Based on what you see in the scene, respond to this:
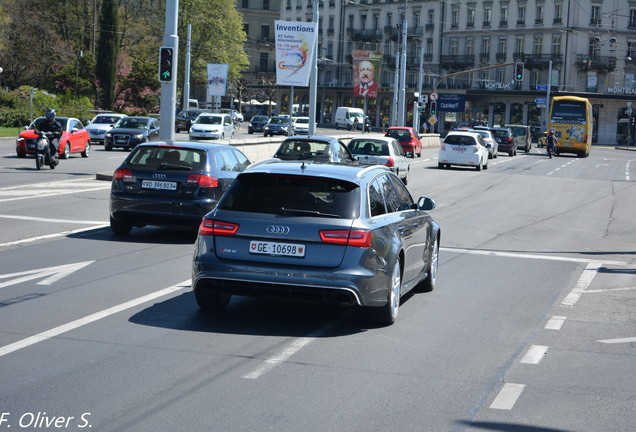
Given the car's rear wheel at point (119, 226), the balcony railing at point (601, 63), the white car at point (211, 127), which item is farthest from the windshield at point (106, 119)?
the balcony railing at point (601, 63)

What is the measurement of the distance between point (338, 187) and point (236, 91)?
397 ft

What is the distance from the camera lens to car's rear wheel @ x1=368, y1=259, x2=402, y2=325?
8883 millimetres

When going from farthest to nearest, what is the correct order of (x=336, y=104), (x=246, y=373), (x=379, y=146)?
(x=336, y=104)
(x=379, y=146)
(x=246, y=373)

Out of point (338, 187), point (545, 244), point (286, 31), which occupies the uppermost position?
point (286, 31)

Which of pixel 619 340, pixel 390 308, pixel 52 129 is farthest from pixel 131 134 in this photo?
pixel 619 340

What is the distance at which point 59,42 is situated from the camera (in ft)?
262

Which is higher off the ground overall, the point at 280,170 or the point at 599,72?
the point at 599,72

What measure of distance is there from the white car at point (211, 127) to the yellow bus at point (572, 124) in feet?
72.0

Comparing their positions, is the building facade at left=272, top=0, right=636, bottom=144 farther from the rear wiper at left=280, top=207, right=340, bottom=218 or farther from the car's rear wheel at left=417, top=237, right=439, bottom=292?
the rear wiper at left=280, top=207, right=340, bottom=218

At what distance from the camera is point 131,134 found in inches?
1722

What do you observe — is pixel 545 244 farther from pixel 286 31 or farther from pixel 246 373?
pixel 286 31

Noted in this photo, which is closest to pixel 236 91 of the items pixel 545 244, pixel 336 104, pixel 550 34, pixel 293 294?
pixel 336 104

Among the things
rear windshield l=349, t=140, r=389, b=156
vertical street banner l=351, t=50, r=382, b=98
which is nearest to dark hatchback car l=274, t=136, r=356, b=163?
rear windshield l=349, t=140, r=389, b=156

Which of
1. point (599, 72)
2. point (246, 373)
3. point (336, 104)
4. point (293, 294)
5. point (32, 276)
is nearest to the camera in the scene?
point (246, 373)
